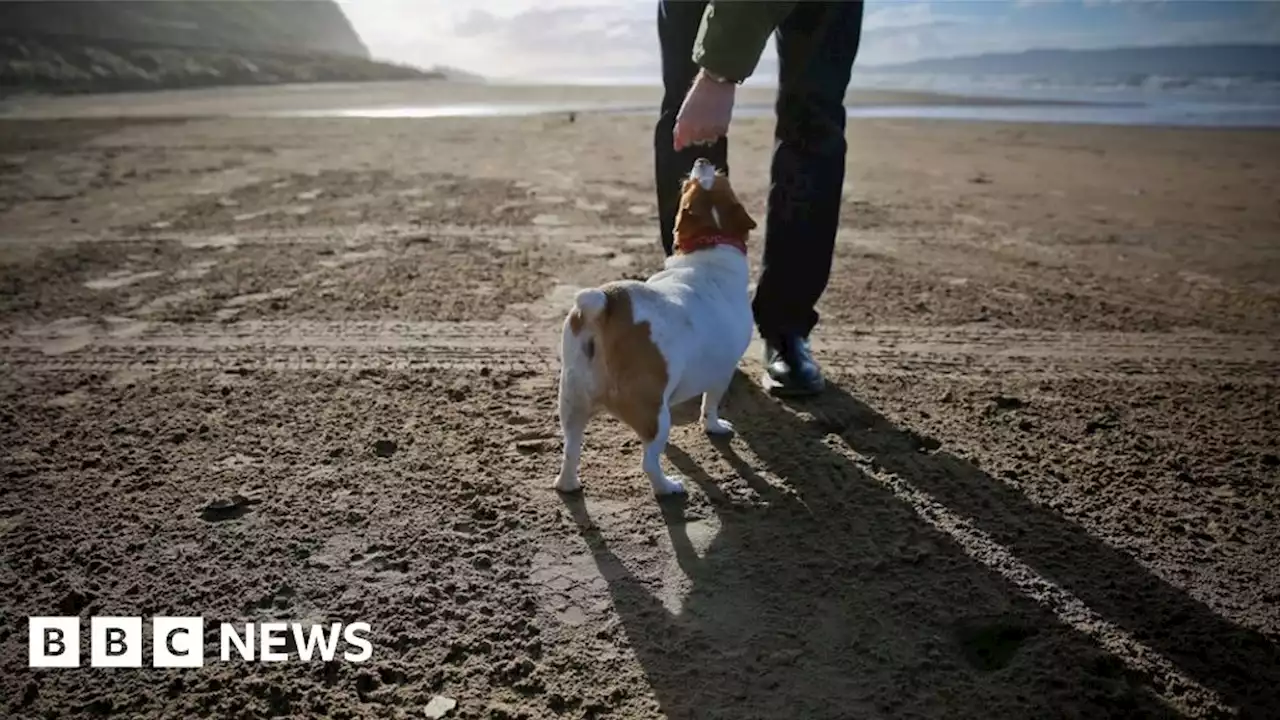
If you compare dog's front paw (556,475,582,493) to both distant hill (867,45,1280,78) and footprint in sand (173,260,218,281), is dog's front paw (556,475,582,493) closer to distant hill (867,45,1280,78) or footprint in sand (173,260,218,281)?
footprint in sand (173,260,218,281)

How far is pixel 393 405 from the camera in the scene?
125 inches

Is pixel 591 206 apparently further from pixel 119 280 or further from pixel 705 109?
pixel 705 109

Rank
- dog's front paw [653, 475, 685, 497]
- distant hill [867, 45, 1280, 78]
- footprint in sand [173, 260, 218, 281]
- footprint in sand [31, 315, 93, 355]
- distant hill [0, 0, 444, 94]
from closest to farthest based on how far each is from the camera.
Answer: dog's front paw [653, 475, 685, 497]
footprint in sand [31, 315, 93, 355]
footprint in sand [173, 260, 218, 281]
distant hill [0, 0, 444, 94]
distant hill [867, 45, 1280, 78]

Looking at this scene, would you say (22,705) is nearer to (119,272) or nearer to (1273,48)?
(119,272)

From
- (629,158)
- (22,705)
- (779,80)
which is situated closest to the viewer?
(22,705)

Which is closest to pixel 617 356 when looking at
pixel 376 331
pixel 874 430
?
pixel 874 430

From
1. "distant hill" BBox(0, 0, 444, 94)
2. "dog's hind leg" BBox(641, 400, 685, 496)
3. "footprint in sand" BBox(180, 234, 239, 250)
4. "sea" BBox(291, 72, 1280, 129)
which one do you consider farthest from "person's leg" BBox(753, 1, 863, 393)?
"distant hill" BBox(0, 0, 444, 94)

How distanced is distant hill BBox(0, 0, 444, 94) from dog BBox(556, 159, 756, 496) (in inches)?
1040

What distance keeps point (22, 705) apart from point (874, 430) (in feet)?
8.10

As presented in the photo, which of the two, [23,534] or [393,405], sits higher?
[393,405]

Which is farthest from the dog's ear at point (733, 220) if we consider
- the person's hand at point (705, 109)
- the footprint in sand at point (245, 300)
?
the footprint in sand at point (245, 300)

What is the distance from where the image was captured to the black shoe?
10.8ft

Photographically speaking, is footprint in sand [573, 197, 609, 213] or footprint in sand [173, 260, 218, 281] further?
footprint in sand [573, 197, 609, 213]

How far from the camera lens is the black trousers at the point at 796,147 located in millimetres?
3176
